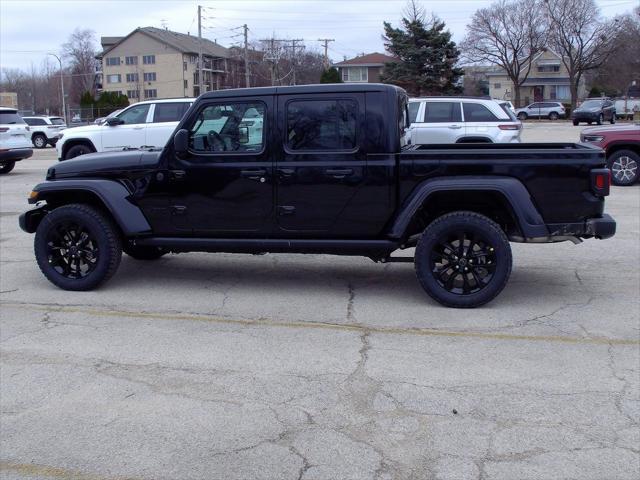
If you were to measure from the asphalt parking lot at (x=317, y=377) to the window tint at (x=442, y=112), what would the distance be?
8781 mm

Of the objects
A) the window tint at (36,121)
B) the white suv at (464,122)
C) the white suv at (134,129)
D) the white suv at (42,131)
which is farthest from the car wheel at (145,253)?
the window tint at (36,121)

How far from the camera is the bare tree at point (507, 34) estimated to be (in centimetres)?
6781

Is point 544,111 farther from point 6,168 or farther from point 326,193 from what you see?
point 326,193

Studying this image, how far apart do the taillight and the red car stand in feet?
30.1

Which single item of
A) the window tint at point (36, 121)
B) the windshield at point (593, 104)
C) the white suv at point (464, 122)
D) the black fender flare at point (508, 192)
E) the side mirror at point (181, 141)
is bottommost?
the black fender flare at point (508, 192)

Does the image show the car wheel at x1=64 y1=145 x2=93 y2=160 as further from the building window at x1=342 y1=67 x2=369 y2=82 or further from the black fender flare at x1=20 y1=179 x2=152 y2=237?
the building window at x1=342 y1=67 x2=369 y2=82

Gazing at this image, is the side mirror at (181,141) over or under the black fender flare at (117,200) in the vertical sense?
over

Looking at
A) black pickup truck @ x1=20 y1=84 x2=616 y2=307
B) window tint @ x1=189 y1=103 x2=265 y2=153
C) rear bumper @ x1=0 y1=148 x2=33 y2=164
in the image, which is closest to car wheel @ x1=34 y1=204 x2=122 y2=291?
black pickup truck @ x1=20 y1=84 x2=616 y2=307

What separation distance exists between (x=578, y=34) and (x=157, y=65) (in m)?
51.8

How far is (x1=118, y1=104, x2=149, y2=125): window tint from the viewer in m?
17.9

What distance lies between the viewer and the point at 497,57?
70312 mm

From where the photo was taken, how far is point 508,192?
6355 millimetres

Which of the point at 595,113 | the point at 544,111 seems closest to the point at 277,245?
the point at 595,113

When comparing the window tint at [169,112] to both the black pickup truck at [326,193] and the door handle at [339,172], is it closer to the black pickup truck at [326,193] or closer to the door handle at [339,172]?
the black pickup truck at [326,193]
